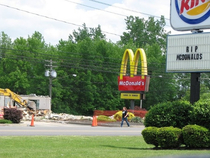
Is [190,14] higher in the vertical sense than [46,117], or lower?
higher

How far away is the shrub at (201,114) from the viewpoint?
16.9 meters

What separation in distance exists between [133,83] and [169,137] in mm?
36736

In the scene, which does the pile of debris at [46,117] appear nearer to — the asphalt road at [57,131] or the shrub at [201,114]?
the asphalt road at [57,131]

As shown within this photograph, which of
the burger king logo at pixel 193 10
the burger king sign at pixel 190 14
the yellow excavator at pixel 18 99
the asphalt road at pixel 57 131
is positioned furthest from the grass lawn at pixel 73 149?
the yellow excavator at pixel 18 99

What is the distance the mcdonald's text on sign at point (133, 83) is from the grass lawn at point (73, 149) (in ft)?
99.2

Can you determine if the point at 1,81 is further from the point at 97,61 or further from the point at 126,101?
the point at 126,101

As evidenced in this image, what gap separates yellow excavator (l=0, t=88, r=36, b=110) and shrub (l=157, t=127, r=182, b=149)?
36.9 meters

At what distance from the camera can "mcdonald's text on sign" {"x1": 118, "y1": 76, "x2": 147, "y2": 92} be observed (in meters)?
52.6

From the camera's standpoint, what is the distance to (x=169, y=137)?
16.7 metres

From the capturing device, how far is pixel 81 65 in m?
77.8

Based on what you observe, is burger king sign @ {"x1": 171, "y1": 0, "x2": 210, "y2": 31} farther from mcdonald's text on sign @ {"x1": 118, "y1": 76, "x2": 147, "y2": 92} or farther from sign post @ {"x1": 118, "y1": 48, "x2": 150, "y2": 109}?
mcdonald's text on sign @ {"x1": 118, "y1": 76, "x2": 147, "y2": 92}

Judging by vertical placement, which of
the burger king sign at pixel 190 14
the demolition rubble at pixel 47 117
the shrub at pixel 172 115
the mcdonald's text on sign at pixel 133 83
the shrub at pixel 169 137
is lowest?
the demolition rubble at pixel 47 117

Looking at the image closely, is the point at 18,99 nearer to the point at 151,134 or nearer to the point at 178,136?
the point at 151,134

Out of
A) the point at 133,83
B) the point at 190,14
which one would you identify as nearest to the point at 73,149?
the point at 190,14
